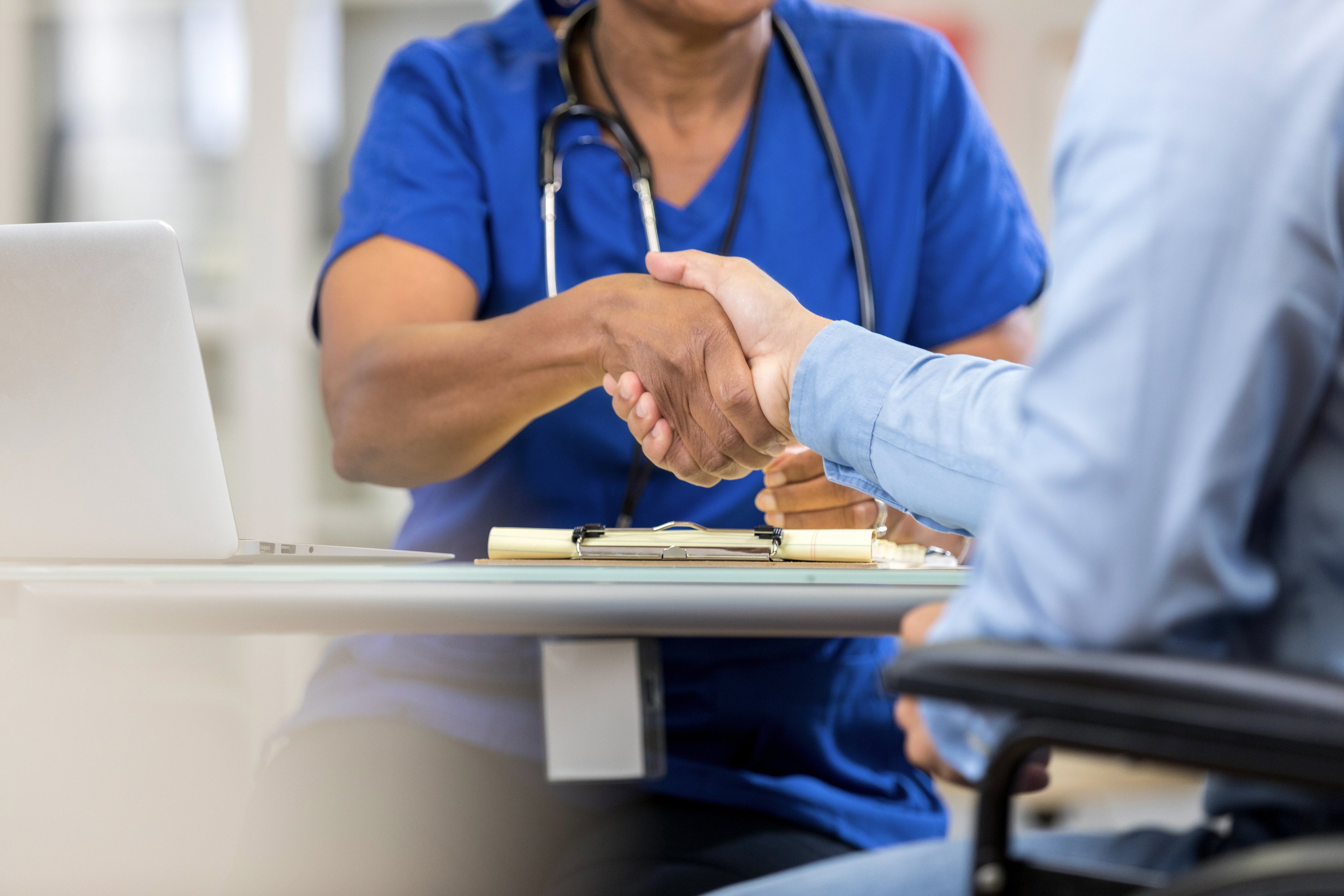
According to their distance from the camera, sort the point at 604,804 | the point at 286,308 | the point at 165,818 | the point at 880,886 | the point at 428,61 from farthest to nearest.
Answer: the point at 286,308 < the point at 165,818 < the point at 428,61 < the point at 604,804 < the point at 880,886

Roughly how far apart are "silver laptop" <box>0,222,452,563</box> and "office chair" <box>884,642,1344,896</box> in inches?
16.4

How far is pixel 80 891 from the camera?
4.09ft

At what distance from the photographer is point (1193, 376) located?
1.22ft

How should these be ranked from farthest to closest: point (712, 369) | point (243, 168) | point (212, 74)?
point (212, 74)
point (243, 168)
point (712, 369)

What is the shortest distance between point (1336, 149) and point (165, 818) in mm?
1762

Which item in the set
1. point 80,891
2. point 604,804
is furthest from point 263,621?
point 80,891

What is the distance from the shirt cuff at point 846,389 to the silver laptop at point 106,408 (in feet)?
0.82

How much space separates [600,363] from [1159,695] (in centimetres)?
62

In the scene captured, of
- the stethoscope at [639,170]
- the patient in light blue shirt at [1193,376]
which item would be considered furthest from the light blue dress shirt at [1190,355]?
the stethoscope at [639,170]

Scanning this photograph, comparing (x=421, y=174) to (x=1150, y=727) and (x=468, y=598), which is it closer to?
(x=468, y=598)

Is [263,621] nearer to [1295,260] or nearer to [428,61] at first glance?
[1295,260]

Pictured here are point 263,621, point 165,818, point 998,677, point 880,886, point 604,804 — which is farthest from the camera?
point 165,818

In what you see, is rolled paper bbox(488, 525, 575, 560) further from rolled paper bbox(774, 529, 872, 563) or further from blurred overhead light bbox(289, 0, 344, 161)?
blurred overhead light bbox(289, 0, 344, 161)

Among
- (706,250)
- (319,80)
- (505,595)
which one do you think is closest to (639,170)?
(706,250)
